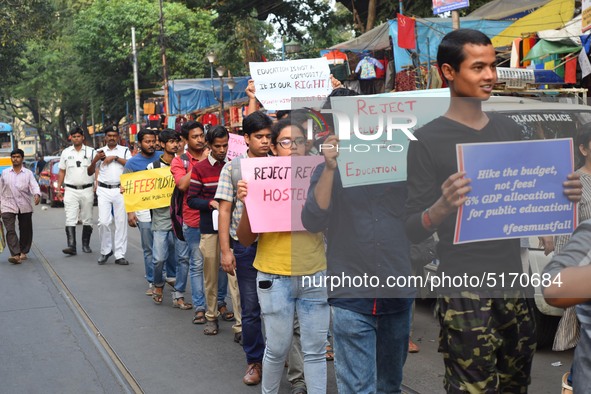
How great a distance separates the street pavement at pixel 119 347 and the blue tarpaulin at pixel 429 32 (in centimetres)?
643

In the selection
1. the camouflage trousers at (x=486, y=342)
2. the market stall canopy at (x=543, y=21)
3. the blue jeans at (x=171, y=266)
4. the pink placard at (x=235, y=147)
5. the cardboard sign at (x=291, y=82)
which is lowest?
the blue jeans at (x=171, y=266)

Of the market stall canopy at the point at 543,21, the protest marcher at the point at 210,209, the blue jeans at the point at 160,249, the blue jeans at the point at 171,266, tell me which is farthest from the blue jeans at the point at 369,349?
the market stall canopy at the point at 543,21

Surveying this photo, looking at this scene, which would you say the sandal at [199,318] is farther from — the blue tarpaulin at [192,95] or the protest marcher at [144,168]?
the blue tarpaulin at [192,95]

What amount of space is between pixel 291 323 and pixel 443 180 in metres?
1.72

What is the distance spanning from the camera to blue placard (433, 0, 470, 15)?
9.99m

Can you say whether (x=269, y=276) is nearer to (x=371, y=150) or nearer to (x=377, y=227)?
(x=377, y=227)

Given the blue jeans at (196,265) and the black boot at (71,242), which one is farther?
the black boot at (71,242)

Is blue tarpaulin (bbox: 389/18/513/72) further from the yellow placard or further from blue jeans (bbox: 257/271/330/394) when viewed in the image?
blue jeans (bbox: 257/271/330/394)

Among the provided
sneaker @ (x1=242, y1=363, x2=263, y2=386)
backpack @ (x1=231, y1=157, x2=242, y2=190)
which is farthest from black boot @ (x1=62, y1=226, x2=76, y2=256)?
backpack @ (x1=231, y1=157, x2=242, y2=190)

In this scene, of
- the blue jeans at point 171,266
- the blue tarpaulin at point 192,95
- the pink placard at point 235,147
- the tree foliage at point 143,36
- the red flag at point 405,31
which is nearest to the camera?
the pink placard at point 235,147

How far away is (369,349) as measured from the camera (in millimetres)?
3498

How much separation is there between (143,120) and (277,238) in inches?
1544

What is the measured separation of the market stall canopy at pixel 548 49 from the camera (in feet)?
31.8

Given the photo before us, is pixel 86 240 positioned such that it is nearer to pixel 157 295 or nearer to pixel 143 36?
pixel 157 295
